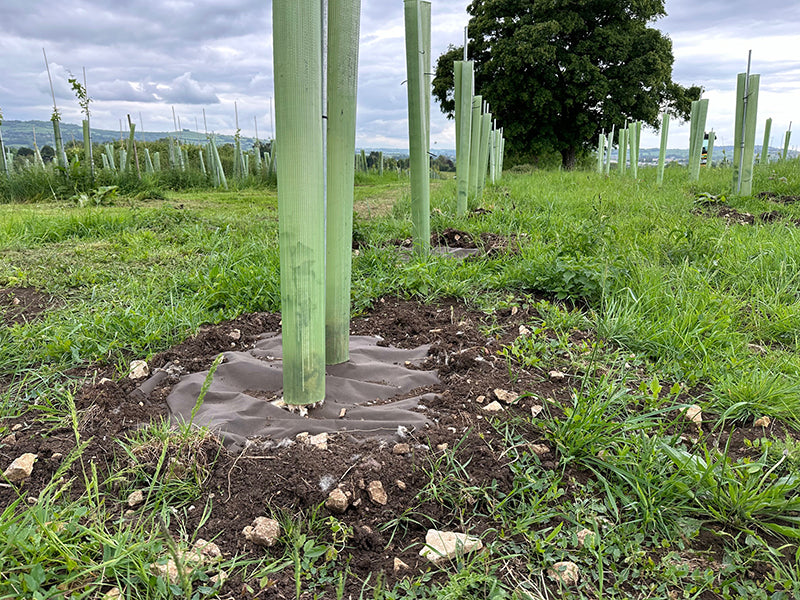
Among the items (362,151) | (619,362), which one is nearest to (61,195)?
(619,362)

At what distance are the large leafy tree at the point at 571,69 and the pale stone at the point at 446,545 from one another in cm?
2033

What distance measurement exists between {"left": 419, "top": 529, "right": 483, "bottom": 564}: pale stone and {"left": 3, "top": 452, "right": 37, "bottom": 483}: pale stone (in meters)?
1.11

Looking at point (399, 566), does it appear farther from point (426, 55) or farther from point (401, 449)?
point (426, 55)

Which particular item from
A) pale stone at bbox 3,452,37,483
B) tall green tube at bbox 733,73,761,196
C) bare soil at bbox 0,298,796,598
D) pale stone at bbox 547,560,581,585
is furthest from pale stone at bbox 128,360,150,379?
tall green tube at bbox 733,73,761,196

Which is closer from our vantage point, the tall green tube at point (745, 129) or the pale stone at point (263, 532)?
the pale stone at point (263, 532)

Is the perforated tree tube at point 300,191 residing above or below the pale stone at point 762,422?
above

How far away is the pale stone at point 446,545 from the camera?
118 centimetres

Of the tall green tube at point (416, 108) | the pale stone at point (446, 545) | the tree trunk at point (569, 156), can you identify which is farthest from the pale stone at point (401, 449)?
the tree trunk at point (569, 156)

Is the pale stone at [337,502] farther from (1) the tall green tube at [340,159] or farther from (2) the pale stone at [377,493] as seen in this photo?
(1) the tall green tube at [340,159]

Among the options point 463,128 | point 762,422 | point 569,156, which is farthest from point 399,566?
point 569,156

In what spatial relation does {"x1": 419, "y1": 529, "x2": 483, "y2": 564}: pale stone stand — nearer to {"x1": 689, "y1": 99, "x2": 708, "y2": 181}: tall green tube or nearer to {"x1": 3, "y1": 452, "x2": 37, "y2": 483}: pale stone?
{"x1": 3, "y1": 452, "x2": 37, "y2": 483}: pale stone

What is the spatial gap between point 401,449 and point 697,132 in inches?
381

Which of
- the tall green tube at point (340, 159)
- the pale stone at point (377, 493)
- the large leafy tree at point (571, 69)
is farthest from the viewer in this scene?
the large leafy tree at point (571, 69)

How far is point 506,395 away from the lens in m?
1.74
